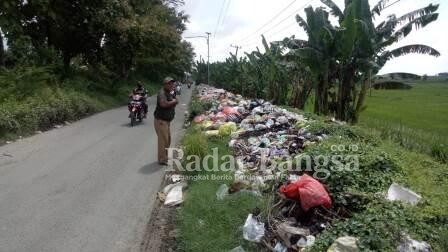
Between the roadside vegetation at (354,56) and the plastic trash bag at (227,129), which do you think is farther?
the roadside vegetation at (354,56)

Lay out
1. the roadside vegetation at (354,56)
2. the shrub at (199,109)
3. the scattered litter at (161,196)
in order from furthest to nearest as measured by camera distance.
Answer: the shrub at (199,109), the roadside vegetation at (354,56), the scattered litter at (161,196)

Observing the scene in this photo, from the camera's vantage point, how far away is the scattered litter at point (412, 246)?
3979mm

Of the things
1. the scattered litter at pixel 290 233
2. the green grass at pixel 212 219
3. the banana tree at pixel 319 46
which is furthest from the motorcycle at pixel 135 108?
the scattered litter at pixel 290 233

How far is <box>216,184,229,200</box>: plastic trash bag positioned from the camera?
20.4ft

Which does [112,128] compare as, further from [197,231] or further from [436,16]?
[436,16]

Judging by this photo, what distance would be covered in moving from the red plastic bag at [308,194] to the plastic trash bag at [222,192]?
1.24 metres

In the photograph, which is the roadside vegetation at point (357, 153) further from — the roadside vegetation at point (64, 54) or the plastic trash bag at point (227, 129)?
the roadside vegetation at point (64, 54)

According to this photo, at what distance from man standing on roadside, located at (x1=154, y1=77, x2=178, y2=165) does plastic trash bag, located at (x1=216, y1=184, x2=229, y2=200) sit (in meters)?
2.67

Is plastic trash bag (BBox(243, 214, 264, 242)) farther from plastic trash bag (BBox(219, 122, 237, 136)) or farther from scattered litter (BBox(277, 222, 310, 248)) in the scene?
plastic trash bag (BBox(219, 122, 237, 136))

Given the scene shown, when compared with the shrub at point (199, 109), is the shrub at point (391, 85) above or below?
above

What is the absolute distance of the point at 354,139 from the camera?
29.3ft

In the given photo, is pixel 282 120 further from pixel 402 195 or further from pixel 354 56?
pixel 402 195

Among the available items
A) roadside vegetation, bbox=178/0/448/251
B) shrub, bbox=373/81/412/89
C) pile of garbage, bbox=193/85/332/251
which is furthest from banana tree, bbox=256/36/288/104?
pile of garbage, bbox=193/85/332/251

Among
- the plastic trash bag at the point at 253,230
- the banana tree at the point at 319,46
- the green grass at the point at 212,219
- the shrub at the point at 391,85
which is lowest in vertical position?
the green grass at the point at 212,219
